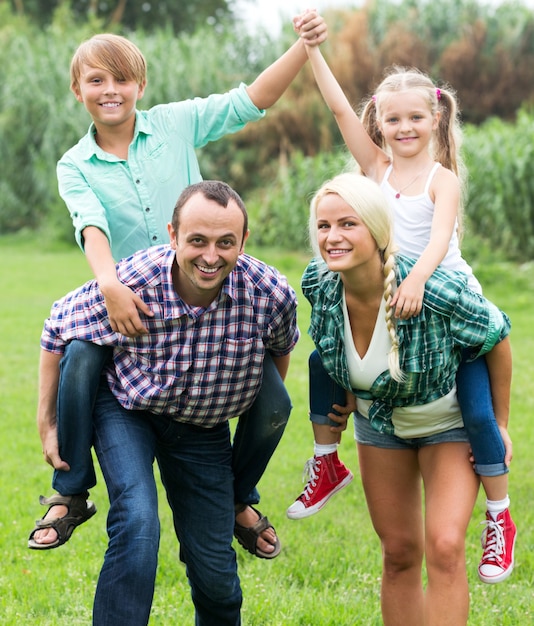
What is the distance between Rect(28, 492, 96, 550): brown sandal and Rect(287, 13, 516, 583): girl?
2.73 ft

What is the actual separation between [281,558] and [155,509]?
1.91 metres

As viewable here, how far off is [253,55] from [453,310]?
17.0 meters

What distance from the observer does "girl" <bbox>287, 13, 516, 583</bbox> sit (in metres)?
3.61

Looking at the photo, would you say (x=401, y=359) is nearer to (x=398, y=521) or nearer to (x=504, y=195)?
(x=398, y=521)

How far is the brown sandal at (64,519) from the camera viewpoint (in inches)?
145

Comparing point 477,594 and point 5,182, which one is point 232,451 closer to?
point 477,594

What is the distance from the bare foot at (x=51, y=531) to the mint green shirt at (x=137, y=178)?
3.51 ft

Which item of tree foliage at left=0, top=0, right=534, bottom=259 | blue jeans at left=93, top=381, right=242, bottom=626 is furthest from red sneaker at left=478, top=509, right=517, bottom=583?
tree foliage at left=0, top=0, right=534, bottom=259

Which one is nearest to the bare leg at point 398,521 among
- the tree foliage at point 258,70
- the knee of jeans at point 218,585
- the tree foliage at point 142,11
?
the knee of jeans at point 218,585

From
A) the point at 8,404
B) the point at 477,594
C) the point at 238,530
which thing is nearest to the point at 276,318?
the point at 238,530

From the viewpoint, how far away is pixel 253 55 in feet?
64.6

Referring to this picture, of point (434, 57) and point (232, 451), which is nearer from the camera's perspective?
point (232, 451)

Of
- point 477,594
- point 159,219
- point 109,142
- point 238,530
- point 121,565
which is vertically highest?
point 109,142

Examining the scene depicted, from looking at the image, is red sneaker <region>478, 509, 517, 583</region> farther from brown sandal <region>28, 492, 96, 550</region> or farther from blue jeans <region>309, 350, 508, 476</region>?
brown sandal <region>28, 492, 96, 550</region>
